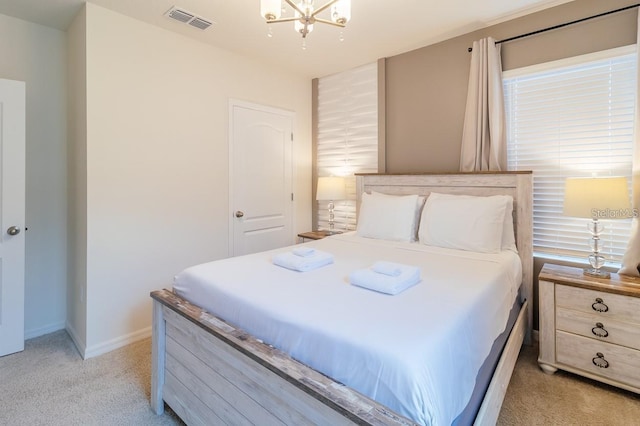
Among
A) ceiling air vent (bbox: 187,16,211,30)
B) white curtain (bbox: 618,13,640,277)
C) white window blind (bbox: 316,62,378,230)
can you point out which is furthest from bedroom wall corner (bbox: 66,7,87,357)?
white curtain (bbox: 618,13,640,277)

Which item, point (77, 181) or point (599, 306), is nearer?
point (599, 306)

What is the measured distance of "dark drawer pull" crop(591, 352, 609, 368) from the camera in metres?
1.97

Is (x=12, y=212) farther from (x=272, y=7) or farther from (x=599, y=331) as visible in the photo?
(x=599, y=331)

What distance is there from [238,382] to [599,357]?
214 centimetres

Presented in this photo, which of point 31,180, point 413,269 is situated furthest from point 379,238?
point 31,180

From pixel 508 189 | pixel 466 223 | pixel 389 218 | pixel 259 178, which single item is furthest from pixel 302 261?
pixel 259 178

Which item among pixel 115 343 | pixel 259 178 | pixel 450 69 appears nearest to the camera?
pixel 115 343

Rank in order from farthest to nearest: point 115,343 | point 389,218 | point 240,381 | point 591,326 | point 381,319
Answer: point 389,218, point 115,343, point 591,326, point 240,381, point 381,319

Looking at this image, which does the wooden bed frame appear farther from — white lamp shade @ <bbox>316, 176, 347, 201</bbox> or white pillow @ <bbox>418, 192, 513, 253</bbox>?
white lamp shade @ <bbox>316, 176, 347, 201</bbox>

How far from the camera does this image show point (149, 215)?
2.78 m

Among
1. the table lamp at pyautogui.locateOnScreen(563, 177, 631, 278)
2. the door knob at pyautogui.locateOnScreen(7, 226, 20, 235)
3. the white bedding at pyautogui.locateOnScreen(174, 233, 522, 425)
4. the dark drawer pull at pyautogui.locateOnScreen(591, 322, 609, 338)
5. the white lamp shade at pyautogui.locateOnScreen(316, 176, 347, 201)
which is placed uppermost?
the white lamp shade at pyautogui.locateOnScreen(316, 176, 347, 201)

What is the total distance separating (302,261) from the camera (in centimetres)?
193

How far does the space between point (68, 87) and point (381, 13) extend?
2.67m

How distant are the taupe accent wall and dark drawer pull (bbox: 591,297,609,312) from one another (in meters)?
1.47
